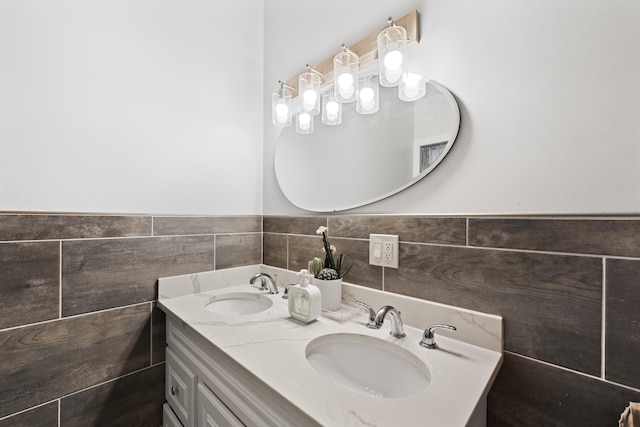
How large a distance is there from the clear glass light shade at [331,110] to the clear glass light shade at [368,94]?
0.40ft

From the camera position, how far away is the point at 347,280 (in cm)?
110

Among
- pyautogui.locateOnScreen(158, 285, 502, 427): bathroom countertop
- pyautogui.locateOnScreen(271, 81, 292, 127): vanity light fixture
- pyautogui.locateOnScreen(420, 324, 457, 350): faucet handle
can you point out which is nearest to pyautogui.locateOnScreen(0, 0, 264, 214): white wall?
pyautogui.locateOnScreen(271, 81, 292, 127): vanity light fixture

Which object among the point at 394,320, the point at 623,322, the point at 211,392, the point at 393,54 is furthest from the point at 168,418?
the point at 393,54

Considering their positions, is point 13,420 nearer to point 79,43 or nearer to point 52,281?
point 52,281

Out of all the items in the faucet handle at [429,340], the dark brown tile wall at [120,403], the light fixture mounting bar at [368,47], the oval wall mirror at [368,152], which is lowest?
the dark brown tile wall at [120,403]

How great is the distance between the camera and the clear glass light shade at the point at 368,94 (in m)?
1.04

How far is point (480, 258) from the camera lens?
0.77 meters

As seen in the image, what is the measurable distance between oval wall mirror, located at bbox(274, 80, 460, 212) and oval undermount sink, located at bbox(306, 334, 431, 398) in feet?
1.68

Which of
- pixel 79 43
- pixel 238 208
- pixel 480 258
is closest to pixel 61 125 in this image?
pixel 79 43

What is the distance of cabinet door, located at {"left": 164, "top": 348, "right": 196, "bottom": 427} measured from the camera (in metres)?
0.92

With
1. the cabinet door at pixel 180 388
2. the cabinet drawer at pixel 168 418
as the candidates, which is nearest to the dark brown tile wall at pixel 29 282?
the cabinet door at pixel 180 388

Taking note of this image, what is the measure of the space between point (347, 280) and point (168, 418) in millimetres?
935

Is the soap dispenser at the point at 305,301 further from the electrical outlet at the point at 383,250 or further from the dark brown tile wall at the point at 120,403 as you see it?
the dark brown tile wall at the point at 120,403

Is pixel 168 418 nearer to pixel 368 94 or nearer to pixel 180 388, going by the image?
pixel 180 388
